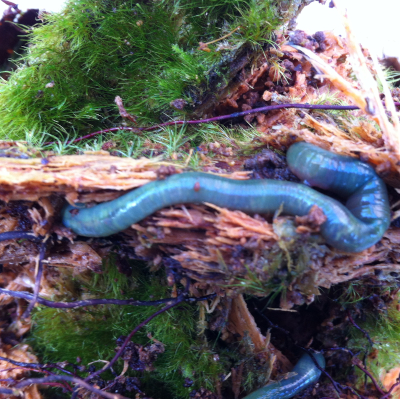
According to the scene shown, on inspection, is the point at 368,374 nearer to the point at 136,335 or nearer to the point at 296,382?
the point at 296,382

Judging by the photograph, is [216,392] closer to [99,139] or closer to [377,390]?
[377,390]

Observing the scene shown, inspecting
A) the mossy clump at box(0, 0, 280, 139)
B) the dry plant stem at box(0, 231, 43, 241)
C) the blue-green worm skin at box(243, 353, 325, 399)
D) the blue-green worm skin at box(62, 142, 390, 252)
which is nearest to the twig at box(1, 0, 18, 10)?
the mossy clump at box(0, 0, 280, 139)

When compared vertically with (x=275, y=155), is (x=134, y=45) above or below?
above

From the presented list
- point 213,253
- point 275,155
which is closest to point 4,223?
point 213,253

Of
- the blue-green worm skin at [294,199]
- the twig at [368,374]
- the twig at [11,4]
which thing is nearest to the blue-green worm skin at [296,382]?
Result: the twig at [368,374]

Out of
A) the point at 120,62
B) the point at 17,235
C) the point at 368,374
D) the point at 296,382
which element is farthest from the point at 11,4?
the point at 368,374

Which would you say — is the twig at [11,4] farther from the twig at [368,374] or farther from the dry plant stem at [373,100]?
the twig at [368,374]

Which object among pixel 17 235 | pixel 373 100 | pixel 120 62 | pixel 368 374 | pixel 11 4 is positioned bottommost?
pixel 368 374
